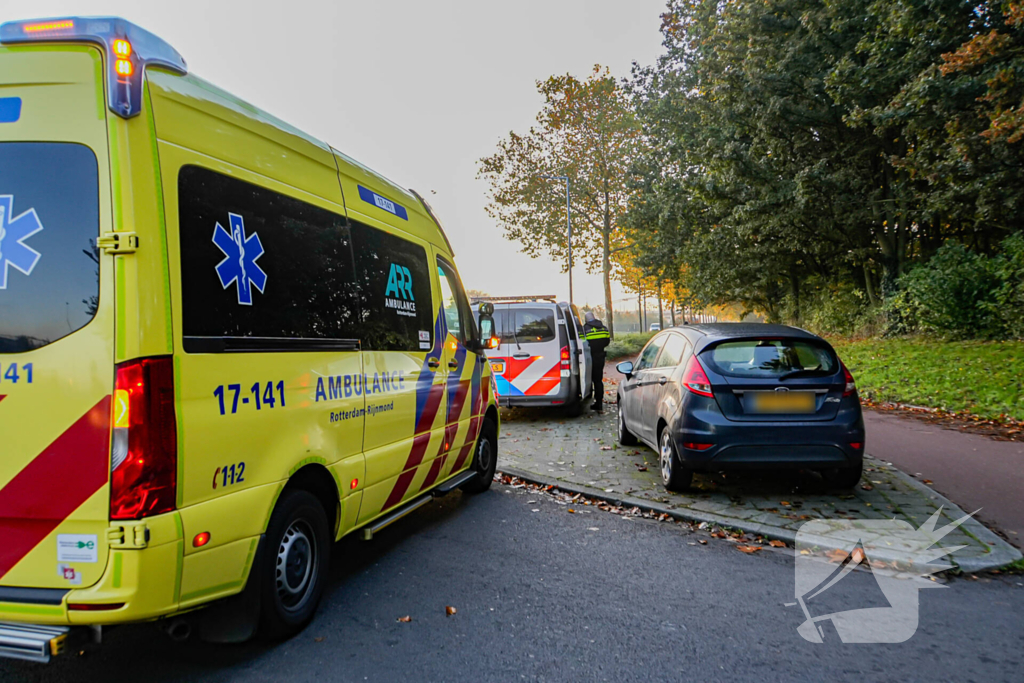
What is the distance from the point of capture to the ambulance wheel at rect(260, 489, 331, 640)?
10.5 ft

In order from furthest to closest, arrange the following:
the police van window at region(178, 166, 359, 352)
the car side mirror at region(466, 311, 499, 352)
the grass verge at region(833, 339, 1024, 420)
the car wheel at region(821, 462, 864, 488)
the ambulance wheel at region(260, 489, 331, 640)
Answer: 1. the grass verge at region(833, 339, 1024, 420)
2. the car side mirror at region(466, 311, 499, 352)
3. the car wheel at region(821, 462, 864, 488)
4. the ambulance wheel at region(260, 489, 331, 640)
5. the police van window at region(178, 166, 359, 352)

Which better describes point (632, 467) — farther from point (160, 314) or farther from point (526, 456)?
point (160, 314)

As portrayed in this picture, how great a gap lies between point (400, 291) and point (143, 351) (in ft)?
7.32

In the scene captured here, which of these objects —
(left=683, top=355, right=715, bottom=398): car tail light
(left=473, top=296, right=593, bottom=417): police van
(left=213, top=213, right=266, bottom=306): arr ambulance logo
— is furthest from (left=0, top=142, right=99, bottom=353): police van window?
(left=473, top=296, right=593, bottom=417): police van

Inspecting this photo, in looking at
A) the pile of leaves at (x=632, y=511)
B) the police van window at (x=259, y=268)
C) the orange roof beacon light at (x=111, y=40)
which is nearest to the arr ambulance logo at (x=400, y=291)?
the police van window at (x=259, y=268)

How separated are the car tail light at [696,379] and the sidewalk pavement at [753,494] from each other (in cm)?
98

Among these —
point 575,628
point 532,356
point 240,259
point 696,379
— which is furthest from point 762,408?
point 532,356

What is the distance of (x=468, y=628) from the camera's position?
3.51 metres

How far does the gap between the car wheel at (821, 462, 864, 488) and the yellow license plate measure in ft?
2.35

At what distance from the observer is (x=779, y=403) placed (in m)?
5.73

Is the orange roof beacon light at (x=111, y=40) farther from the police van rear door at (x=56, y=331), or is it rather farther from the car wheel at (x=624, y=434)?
the car wheel at (x=624, y=434)

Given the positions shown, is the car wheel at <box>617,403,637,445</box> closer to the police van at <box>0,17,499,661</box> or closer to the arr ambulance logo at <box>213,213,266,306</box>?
the police van at <box>0,17,499,661</box>

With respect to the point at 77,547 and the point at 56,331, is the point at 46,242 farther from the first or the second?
the point at 77,547

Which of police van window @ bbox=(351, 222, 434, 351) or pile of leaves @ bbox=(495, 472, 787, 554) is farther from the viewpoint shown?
pile of leaves @ bbox=(495, 472, 787, 554)
